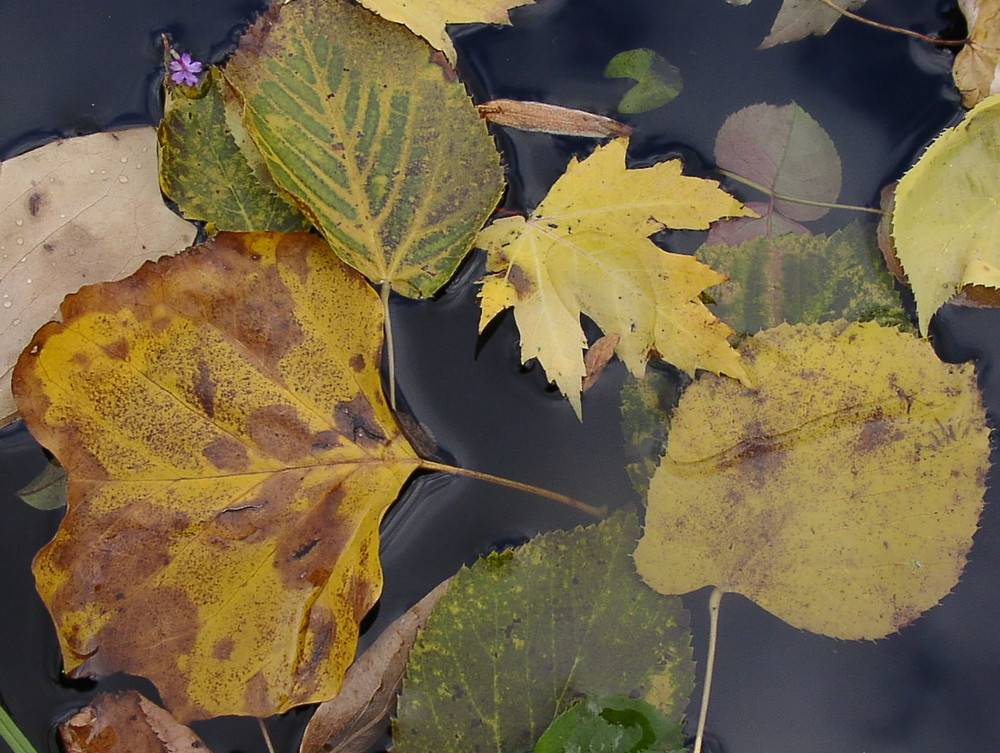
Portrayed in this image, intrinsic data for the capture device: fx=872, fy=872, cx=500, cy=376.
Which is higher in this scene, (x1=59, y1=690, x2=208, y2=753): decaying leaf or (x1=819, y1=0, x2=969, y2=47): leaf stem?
(x1=819, y1=0, x2=969, y2=47): leaf stem

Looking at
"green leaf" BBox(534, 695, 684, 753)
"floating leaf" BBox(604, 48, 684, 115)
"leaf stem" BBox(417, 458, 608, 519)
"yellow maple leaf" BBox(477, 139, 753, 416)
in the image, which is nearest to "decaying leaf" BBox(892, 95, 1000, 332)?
"yellow maple leaf" BBox(477, 139, 753, 416)

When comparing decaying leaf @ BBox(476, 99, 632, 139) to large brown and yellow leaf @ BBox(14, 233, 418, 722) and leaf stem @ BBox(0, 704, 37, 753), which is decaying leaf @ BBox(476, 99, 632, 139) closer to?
large brown and yellow leaf @ BBox(14, 233, 418, 722)

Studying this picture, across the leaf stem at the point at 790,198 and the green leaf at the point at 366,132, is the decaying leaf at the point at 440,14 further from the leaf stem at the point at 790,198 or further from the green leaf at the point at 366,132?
the leaf stem at the point at 790,198

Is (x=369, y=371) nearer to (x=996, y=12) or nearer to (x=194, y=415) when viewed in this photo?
(x=194, y=415)

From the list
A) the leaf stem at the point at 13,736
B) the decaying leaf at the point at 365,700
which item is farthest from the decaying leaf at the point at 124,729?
the decaying leaf at the point at 365,700

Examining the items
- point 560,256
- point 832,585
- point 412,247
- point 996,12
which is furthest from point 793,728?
point 996,12

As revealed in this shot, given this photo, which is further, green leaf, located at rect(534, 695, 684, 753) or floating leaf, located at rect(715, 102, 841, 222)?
floating leaf, located at rect(715, 102, 841, 222)
